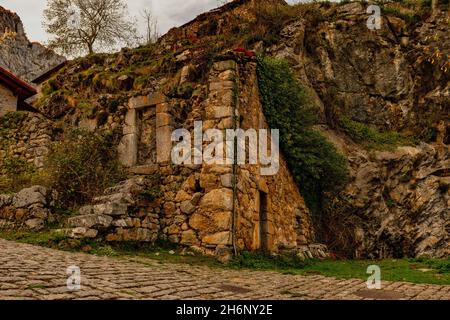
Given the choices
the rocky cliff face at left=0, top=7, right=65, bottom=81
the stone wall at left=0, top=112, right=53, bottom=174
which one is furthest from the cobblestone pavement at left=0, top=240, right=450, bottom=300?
the rocky cliff face at left=0, top=7, right=65, bottom=81

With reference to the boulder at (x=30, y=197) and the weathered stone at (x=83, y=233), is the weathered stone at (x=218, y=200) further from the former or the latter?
the boulder at (x=30, y=197)

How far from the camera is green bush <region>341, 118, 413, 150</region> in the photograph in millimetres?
18750

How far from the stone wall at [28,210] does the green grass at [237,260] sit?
29 cm

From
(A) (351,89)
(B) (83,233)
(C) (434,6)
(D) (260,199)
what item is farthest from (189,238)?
(C) (434,6)

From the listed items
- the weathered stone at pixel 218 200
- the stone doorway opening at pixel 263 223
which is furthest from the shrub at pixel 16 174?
the stone doorway opening at pixel 263 223

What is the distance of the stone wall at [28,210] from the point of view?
31.9 ft

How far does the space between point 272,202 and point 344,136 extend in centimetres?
874

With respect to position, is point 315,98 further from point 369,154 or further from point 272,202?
point 272,202

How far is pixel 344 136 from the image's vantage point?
18688mm

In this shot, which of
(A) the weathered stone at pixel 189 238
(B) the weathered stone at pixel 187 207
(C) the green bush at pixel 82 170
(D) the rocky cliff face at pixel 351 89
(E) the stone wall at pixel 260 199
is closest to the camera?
(A) the weathered stone at pixel 189 238

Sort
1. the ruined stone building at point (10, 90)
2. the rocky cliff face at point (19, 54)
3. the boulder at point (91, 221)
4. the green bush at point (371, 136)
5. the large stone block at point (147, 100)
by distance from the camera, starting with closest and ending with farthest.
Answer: the boulder at point (91, 221) < the large stone block at point (147, 100) < the ruined stone building at point (10, 90) < the green bush at point (371, 136) < the rocky cliff face at point (19, 54)

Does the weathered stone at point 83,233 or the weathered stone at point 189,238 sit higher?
the weathered stone at point 83,233

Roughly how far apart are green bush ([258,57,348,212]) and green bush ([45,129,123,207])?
4.36 meters
